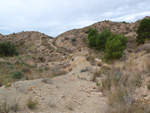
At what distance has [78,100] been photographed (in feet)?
13.2

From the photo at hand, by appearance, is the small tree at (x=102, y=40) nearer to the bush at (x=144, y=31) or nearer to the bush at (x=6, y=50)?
the bush at (x=144, y=31)

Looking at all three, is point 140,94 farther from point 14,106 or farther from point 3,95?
point 3,95

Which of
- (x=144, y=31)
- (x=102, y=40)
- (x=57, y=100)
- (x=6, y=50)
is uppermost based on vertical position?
(x=6, y=50)

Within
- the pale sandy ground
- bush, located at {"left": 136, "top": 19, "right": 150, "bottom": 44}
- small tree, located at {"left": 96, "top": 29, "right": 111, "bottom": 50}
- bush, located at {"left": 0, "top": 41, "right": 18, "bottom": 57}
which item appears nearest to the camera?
the pale sandy ground

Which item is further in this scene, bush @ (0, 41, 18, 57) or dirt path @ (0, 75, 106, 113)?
Result: bush @ (0, 41, 18, 57)

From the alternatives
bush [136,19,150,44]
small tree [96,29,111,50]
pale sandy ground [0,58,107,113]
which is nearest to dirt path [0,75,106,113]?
pale sandy ground [0,58,107,113]

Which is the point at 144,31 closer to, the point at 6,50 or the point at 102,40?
A: the point at 102,40

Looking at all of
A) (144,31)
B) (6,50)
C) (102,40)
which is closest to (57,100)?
(102,40)

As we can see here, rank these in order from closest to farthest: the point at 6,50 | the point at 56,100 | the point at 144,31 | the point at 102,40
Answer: the point at 56,100 < the point at 144,31 < the point at 102,40 < the point at 6,50

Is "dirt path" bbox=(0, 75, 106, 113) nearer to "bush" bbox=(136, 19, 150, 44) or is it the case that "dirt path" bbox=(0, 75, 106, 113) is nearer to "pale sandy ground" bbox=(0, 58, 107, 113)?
"pale sandy ground" bbox=(0, 58, 107, 113)


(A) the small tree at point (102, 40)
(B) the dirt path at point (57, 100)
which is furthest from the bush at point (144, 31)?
(B) the dirt path at point (57, 100)

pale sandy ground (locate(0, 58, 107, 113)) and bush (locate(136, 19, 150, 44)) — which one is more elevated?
bush (locate(136, 19, 150, 44))

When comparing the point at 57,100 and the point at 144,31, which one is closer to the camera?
the point at 57,100

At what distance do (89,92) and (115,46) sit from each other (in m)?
8.24
